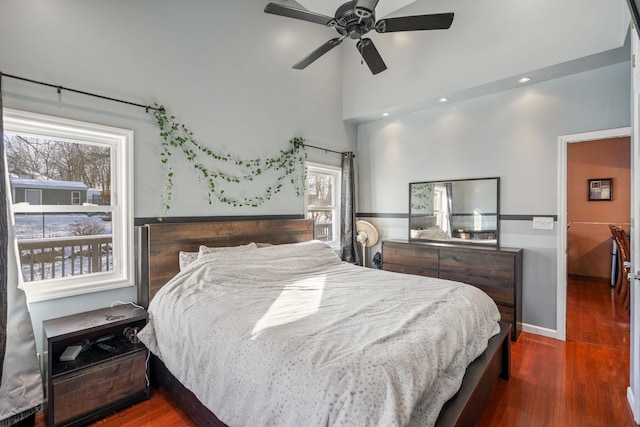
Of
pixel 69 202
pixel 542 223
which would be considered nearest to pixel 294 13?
pixel 69 202

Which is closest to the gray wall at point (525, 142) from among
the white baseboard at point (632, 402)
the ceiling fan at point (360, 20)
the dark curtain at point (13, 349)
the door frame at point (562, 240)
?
the door frame at point (562, 240)

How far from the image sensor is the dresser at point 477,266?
3238 millimetres

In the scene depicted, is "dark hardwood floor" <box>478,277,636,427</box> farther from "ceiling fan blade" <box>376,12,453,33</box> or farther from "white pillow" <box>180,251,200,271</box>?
"ceiling fan blade" <box>376,12,453,33</box>

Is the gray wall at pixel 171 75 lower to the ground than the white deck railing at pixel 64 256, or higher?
higher

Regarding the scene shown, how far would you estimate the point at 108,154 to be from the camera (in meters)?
2.52

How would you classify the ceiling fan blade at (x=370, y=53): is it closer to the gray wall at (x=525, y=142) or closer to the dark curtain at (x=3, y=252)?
the gray wall at (x=525, y=142)

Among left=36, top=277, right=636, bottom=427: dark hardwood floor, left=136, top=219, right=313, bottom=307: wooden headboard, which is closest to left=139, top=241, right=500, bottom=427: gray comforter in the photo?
left=136, top=219, right=313, bottom=307: wooden headboard

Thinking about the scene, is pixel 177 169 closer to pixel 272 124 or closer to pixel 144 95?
pixel 144 95

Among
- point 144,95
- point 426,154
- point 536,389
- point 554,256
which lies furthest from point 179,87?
point 554,256

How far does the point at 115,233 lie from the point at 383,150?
358cm

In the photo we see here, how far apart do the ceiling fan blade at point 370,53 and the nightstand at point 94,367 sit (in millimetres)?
2796

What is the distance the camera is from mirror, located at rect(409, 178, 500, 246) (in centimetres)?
368

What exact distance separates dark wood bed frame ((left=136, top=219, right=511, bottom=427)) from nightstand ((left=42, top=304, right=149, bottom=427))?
0.20m

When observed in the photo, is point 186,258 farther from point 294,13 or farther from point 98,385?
point 294,13
